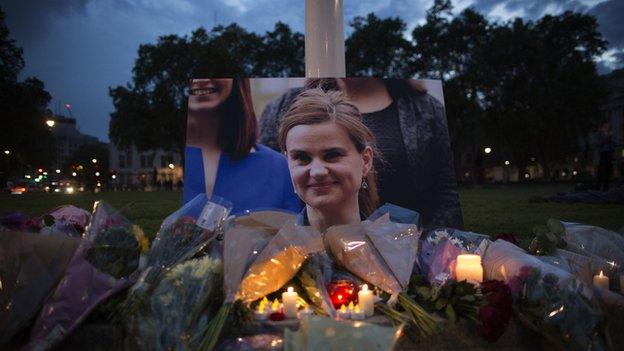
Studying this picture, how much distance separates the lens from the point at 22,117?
30.3 m

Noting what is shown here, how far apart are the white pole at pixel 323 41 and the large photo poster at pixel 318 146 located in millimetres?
205

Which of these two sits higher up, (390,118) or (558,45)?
(558,45)

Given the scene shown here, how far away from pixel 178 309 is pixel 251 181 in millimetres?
2396

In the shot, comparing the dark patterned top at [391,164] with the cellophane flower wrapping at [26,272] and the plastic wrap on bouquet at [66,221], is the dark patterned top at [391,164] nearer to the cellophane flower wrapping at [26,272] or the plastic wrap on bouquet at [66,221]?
the plastic wrap on bouquet at [66,221]

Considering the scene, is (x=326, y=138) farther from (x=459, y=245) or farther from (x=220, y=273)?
(x=220, y=273)

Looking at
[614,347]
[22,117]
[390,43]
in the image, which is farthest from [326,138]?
[22,117]

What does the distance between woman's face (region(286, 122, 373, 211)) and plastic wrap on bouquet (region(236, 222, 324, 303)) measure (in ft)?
5.74

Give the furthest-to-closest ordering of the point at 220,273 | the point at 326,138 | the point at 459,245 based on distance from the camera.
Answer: the point at 326,138
the point at 459,245
the point at 220,273

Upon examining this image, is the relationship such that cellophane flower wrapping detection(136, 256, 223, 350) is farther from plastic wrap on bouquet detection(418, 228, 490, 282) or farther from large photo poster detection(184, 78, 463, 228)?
large photo poster detection(184, 78, 463, 228)

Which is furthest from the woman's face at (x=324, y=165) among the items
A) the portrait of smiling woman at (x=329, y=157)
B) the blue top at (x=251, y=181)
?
the blue top at (x=251, y=181)

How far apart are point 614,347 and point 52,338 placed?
262cm

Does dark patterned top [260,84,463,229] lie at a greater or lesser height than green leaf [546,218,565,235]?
greater

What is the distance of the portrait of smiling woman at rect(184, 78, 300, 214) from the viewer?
15.3ft

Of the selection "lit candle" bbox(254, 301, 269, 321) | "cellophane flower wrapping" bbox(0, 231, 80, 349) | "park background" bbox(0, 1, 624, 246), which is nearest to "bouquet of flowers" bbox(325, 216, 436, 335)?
"lit candle" bbox(254, 301, 269, 321)
